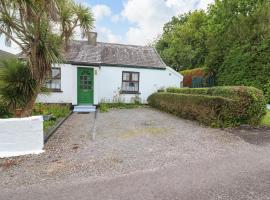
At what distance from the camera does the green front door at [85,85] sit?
547 inches

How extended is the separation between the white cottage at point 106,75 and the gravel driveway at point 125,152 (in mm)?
6212

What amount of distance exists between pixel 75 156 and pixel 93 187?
1.66m

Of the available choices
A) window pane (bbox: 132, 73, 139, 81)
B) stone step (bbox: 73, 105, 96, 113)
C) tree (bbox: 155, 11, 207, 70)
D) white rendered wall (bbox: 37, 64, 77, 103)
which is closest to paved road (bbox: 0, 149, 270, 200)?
stone step (bbox: 73, 105, 96, 113)

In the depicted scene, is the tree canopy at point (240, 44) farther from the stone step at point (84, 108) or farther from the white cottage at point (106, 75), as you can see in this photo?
the stone step at point (84, 108)

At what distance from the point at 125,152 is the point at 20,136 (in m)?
2.53

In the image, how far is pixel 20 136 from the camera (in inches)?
206

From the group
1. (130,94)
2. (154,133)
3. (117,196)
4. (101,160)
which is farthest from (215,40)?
(117,196)

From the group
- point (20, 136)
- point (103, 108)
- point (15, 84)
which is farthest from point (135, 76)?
point (20, 136)

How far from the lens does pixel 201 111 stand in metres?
8.76

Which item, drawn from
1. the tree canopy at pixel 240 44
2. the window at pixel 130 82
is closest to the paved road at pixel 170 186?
the tree canopy at pixel 240 44

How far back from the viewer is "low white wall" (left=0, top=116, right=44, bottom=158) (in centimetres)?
512

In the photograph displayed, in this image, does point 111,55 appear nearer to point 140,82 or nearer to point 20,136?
point 140,82

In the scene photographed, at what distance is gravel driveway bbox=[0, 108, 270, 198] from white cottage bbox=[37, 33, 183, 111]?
6.21 metres

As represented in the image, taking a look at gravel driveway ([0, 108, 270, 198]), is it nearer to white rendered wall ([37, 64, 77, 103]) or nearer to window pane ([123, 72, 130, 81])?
white rendered wall ([37, 64, 77, 103])
